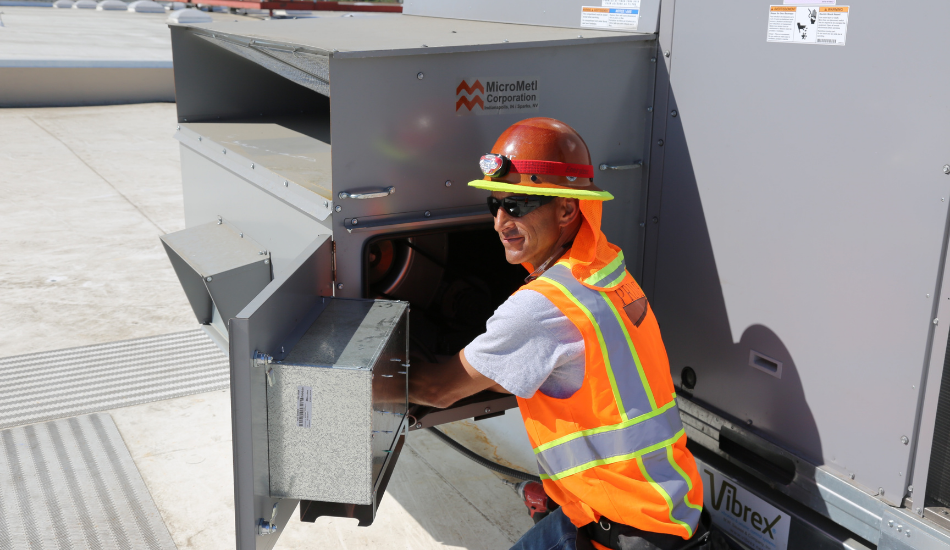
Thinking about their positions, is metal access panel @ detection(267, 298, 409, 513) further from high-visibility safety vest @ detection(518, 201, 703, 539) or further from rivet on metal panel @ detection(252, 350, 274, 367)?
high-visibility safety vest @ detection(518, 201, 703, 539)

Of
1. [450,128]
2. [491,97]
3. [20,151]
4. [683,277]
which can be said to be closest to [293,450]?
[450,128]

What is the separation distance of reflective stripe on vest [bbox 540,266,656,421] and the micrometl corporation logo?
24.1 inches

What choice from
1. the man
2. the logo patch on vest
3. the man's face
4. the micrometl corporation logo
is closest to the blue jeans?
the man

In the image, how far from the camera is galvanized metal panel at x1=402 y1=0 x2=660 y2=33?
2373mm

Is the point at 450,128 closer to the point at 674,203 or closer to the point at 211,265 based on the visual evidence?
the point at 674,203

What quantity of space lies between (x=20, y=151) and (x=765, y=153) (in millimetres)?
8889

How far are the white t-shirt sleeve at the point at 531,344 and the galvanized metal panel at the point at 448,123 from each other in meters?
0.54

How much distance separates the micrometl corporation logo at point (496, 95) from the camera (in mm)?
2146

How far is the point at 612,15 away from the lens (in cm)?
246

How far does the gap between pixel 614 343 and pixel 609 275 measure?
6.8 inches

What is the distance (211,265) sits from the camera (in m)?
2.69

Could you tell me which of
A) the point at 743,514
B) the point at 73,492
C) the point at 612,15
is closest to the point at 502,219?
the point at 612,15

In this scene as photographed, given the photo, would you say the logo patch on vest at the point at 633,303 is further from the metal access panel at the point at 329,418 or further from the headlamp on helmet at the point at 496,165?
the metal access panel at the point at 329,418

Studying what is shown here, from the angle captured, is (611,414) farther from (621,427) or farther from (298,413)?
(298,413)
